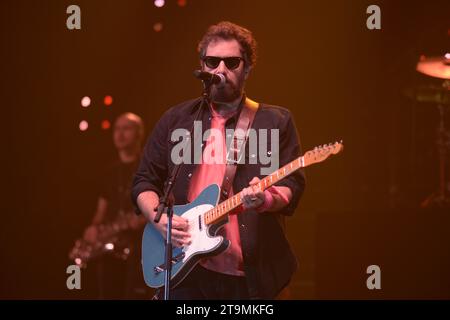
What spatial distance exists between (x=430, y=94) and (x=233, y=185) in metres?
2.76

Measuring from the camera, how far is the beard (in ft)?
12.7

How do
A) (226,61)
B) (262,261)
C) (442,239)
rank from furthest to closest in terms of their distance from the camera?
(442,239) < (226,61) < (262,261)

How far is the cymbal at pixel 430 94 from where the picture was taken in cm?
590

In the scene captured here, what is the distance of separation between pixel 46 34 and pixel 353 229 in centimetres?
312

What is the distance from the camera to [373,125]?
6.25m

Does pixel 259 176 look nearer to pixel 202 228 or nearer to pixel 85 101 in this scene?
pixel 202 228

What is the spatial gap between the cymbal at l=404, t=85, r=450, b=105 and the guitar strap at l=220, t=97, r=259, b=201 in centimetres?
247

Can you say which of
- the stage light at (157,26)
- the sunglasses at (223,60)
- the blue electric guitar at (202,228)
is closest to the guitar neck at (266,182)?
the blue electric guitar at (202,228)

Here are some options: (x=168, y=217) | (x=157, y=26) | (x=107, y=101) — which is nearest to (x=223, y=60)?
(x=168, y=217)

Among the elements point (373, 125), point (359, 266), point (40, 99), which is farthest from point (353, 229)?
point (40, 99)

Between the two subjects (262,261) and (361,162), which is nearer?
(262,261)

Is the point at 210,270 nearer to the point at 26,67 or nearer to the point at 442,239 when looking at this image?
the point at 442,239

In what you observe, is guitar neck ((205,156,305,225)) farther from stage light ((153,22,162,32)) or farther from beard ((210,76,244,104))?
stage light ((153,22,162,32))

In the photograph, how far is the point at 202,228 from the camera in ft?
12.4
